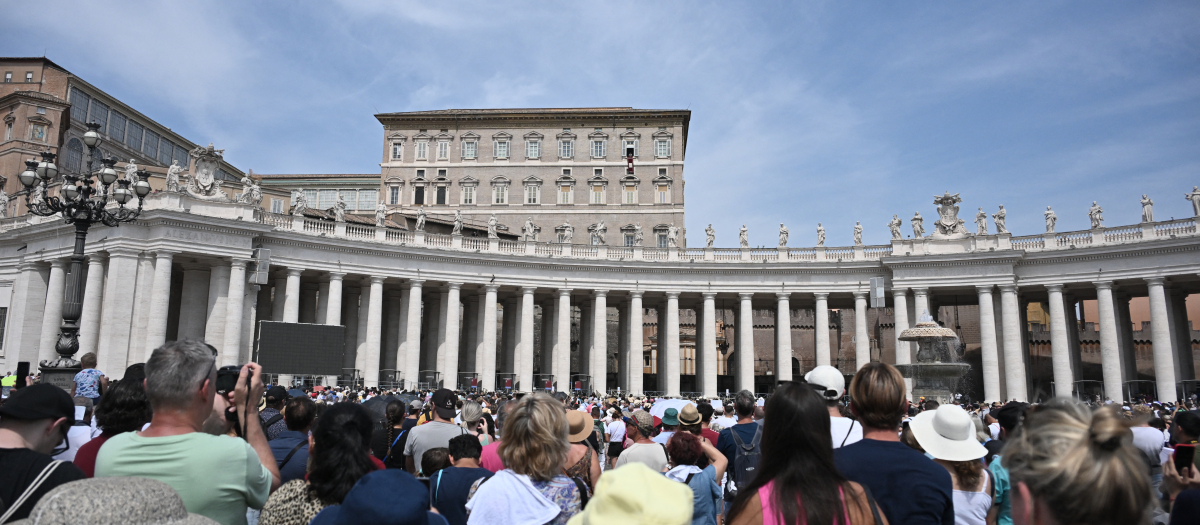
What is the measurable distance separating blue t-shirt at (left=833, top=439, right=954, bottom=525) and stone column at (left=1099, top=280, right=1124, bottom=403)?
47451mm

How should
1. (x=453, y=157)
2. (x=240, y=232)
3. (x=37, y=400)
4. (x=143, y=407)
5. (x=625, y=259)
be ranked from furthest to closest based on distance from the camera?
(x=453, y=157), (x=625, y=259), (x=240, y=232), (x=143, y=407), (x=37, y=400)

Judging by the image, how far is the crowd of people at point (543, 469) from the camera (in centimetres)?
301

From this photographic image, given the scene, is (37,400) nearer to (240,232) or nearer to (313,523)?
(313,523)

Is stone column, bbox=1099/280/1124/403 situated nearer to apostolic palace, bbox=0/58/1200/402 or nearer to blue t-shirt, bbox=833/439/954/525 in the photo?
apostolic palace, bbox=0/58/1200/402

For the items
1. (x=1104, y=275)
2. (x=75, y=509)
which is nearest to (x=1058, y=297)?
(x=1104, y=275)

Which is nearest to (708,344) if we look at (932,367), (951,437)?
(932,367)

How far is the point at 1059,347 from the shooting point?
148ft

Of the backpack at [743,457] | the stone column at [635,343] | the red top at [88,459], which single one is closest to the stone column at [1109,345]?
the stone column at [635,343]

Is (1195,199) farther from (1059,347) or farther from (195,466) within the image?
(195,466)

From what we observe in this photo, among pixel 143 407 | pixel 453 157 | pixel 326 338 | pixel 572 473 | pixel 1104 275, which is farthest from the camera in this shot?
pixel 453 157

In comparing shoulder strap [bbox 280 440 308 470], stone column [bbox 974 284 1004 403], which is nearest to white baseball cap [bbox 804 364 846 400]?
shoulder strap [bbox 280 440 308 470]

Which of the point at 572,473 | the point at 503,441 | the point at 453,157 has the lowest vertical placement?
the point at 572,473

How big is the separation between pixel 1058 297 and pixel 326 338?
42720 millimetres

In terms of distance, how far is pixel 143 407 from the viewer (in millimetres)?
6965
